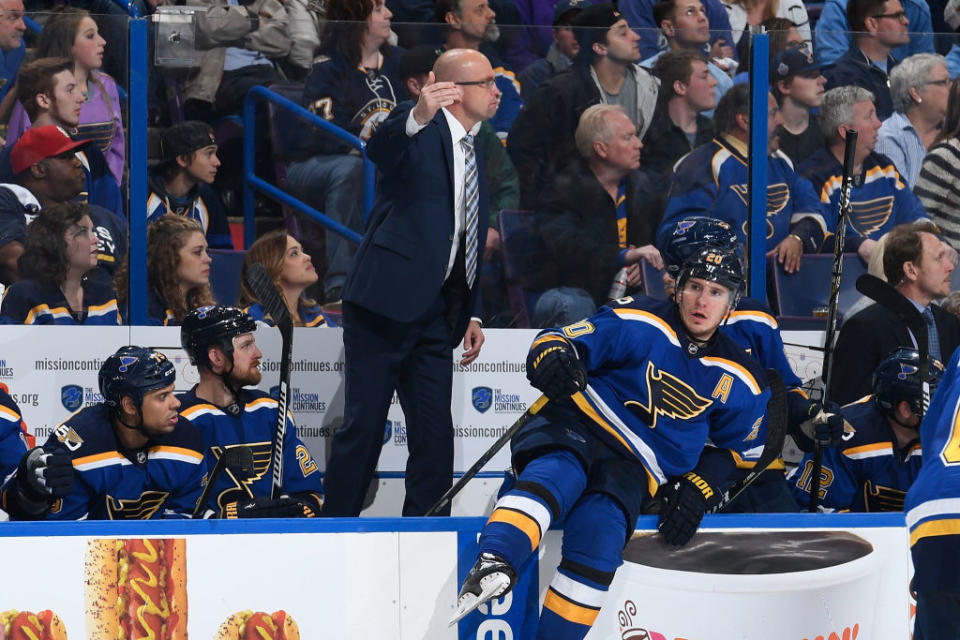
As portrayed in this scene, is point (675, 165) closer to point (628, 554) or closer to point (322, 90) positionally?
point (322, 90)

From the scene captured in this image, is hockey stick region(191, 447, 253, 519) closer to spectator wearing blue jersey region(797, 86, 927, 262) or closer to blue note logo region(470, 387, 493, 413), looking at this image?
blue note logo region(470, 387, 493, 413)

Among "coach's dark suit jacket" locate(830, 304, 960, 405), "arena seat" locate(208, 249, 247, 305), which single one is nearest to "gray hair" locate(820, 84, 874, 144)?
"coach's dark suit jacket" locate(830, 304, 960, 405)

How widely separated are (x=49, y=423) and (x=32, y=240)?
623 mm

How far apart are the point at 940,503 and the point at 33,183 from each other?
3.18 m

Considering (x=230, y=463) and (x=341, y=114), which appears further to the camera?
(x=341, y=114)

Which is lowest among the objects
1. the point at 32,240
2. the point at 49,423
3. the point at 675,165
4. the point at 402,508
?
the point at 402,508

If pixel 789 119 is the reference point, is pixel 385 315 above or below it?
below

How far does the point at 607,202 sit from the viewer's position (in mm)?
4418

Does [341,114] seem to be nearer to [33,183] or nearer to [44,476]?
[33,183]

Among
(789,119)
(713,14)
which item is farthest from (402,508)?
(713,14)

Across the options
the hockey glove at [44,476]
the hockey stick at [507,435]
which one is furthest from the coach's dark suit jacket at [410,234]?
the hockey glove at [44,476]

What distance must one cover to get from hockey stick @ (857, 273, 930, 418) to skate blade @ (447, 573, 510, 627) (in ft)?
6.80

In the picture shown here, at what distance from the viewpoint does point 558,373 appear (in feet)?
9.85

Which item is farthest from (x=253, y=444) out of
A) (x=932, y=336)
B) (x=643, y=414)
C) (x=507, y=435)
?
(x=932, y=336)
